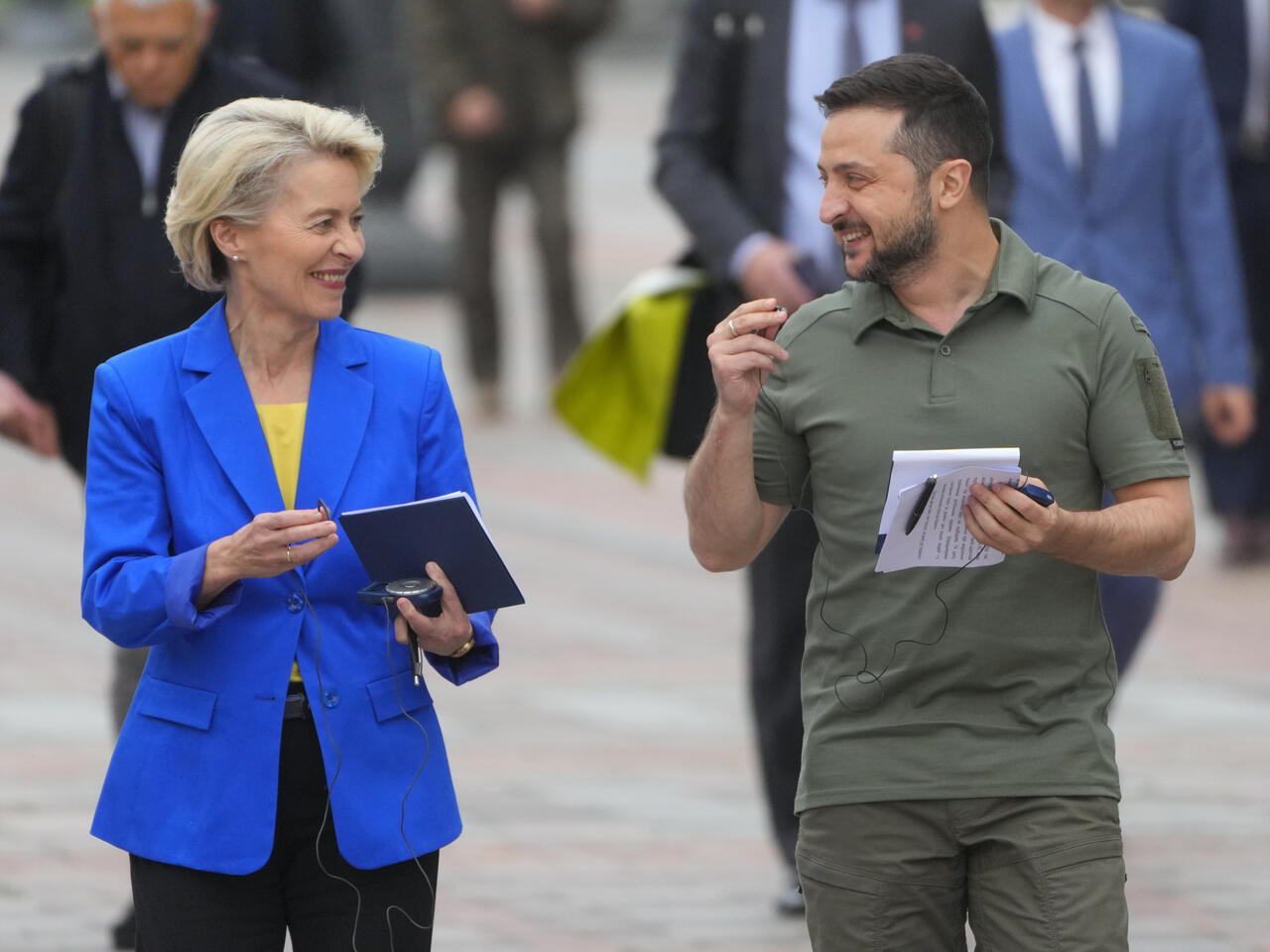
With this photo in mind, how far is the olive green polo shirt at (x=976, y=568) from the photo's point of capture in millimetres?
3670

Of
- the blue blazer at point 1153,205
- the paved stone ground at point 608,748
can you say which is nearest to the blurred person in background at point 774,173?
the blue blazer at point 1153,205

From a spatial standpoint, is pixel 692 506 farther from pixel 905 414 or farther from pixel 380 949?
pixel 380 949

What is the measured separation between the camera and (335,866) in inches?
146

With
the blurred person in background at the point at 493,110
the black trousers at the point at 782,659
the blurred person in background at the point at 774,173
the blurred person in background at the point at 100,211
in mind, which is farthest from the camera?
the blurred person in background at the point at 493,110

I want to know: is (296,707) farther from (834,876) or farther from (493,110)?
(493,110)

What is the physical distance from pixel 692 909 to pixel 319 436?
2.48 meters

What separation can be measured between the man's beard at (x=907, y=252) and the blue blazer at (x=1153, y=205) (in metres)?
2.34

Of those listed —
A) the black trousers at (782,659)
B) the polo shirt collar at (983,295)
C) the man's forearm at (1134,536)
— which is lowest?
the black trousers at (782,659)

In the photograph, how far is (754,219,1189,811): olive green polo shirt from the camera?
3.67 meters

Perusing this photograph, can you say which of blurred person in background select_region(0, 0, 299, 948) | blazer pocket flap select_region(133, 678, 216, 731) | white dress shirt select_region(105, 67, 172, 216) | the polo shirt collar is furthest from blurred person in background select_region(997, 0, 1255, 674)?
blazer pocket flap select_region(133, 678, 216, 731)

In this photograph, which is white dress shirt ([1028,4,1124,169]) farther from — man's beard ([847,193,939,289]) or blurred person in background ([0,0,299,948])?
man's beard ([847,193,939,289])

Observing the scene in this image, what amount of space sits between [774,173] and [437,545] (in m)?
2.35

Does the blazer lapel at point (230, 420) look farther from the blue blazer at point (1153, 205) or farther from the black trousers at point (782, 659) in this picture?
the blue blazer at point (1153, 205)

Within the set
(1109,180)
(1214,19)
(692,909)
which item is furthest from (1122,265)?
(1214,19)
